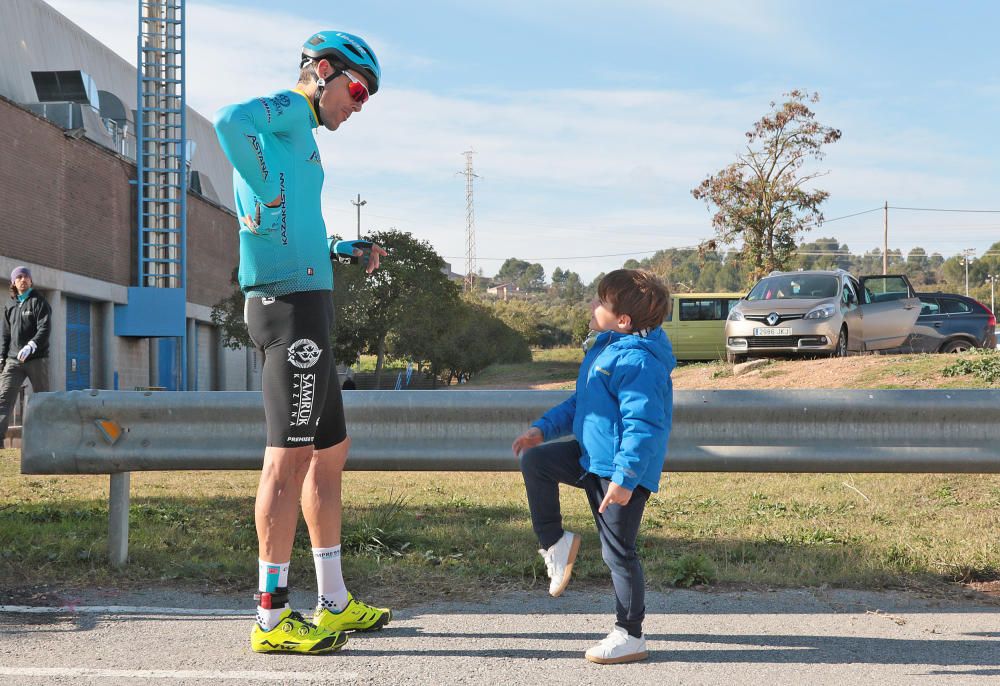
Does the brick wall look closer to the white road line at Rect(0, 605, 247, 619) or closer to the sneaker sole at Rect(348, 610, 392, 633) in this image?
the white road line at Rect(0, 605, 247, 619)

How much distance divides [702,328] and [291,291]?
2932 centimetres

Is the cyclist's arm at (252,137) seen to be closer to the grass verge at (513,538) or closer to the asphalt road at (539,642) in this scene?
the asphalt road at (539,642)

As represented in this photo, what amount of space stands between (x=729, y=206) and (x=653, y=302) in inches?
1211

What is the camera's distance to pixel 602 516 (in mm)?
3570

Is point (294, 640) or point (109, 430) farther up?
point (109, 430)

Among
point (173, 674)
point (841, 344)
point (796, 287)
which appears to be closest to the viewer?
point (173, 674)

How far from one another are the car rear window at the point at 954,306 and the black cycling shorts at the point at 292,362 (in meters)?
18.7

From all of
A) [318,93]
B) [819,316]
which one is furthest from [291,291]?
[819,316]

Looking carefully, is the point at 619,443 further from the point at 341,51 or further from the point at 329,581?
the point at 341,51

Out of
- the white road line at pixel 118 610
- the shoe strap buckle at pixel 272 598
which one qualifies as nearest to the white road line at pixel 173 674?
the shoe strap buckle at pixel 272 598

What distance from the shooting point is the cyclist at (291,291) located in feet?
11.8

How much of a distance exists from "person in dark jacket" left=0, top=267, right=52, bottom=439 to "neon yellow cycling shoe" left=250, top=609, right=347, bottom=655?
7742 mm

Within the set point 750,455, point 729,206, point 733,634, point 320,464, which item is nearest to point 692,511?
point 750,455

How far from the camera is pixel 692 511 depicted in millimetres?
6543
